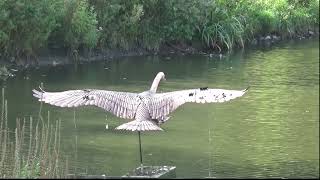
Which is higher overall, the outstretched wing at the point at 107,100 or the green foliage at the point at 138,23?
the green foliage at the point at 138,23

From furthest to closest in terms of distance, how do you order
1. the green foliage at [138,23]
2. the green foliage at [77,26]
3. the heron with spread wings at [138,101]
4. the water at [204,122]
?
1. the green foliage at [77,26]
2. the green foliage at [138,23]
3. the water at [204,122]
4. the heron with spread wings at [138,101]

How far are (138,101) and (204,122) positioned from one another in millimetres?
7290

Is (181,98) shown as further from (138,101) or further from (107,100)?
(107,100)

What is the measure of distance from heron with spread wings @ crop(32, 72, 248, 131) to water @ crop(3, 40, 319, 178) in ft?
7.90

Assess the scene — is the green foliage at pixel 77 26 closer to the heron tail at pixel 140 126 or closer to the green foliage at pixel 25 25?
the green foliage at pixel 25 25

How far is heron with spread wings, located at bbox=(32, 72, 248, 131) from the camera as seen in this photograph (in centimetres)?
890

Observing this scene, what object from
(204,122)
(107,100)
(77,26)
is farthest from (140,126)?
(77,26)

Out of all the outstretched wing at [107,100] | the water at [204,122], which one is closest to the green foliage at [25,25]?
the water at [204,122]

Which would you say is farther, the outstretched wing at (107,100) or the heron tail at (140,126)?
the outstretched wing at (107,100)

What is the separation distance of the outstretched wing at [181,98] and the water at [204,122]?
2401 mm

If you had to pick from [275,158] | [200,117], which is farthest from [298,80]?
[275,158]

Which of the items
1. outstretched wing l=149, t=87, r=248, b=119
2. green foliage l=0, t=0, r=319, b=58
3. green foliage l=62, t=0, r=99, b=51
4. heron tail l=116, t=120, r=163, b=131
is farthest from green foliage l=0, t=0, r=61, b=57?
heron tail l=116, t=120, r=163, b=131

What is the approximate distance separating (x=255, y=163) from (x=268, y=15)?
2622 centimetres

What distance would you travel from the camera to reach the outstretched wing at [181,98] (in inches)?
345
